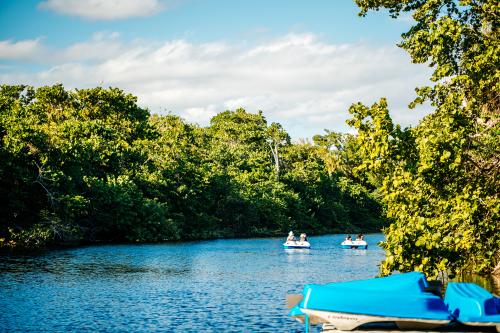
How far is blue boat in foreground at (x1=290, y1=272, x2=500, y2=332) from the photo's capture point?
16.6m

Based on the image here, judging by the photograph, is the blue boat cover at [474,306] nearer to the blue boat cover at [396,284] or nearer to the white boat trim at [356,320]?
the white boat trim at [356,320]

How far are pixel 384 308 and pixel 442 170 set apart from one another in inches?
218

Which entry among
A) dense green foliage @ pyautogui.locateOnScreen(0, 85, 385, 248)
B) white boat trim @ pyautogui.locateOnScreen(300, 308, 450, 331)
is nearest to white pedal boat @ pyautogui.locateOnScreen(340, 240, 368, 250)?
dense green foliage @ pyautogui.locateOnScreen(0, 85, 385, 248)

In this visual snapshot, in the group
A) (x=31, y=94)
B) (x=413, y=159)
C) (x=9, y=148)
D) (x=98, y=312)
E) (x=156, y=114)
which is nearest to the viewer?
(x=413, y=159)

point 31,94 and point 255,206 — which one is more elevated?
point 31,94

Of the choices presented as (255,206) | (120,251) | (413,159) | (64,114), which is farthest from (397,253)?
(255,206)

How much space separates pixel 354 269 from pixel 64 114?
5156cm

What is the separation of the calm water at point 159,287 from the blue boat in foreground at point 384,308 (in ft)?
26.4

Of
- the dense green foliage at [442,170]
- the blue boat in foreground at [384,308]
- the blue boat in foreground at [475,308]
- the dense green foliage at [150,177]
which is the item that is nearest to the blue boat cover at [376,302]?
the blue boat in foreground at [384,308]

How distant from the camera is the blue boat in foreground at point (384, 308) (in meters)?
16.6

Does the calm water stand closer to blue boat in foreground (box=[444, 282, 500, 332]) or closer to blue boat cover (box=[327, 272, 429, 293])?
blue boat cover (box=[327, 272, 429, 293])

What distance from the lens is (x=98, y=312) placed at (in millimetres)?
28531

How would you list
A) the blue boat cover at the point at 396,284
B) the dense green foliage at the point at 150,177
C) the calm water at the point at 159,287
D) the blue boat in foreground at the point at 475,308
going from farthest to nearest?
the dense green foliage at the point at 150,177, the calm water at the point at 159,287, the blue boat cover at the point at 396,284, the blue boat in foreground at the point at 475,308

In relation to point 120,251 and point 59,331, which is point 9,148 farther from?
point 59,331
